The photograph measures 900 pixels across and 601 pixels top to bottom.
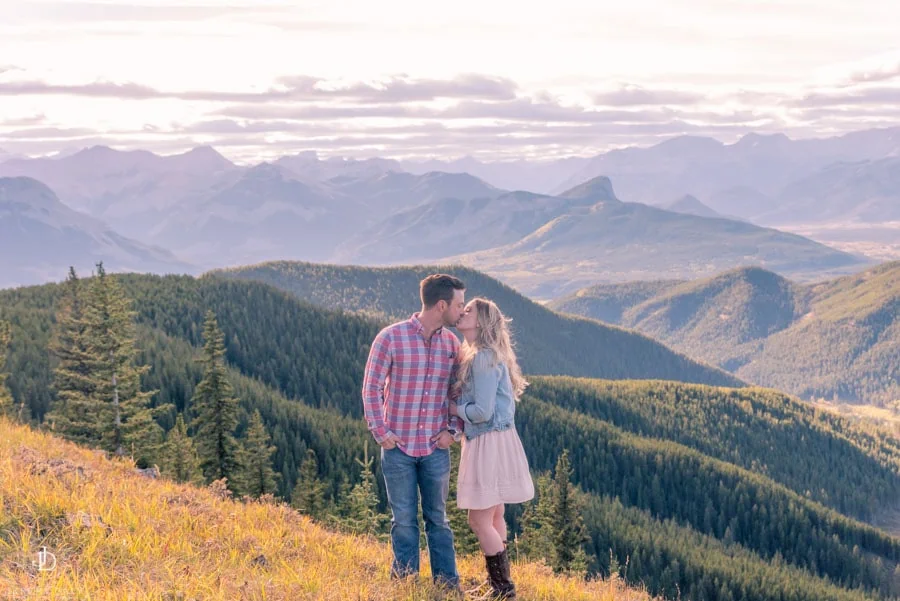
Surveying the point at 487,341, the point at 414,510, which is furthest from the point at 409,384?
the point at 414,510

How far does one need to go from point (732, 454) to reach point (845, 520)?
46.4m

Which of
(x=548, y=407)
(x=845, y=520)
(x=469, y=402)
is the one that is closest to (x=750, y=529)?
(x=845, y=520)

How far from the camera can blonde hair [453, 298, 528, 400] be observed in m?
12.0

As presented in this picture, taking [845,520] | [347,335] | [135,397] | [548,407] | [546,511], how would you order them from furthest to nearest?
[347,335]
[548,407]
[845,520]
[546,511]
[135,397]

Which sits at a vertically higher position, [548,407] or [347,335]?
[347,335]

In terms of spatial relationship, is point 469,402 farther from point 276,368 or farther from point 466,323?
point 276,368

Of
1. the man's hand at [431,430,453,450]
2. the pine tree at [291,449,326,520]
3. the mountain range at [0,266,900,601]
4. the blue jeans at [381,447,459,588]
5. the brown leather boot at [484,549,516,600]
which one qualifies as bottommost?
the mountain range at [0,266,900,601]

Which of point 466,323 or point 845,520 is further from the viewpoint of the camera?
point 845,520

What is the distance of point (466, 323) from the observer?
1208 centimetres

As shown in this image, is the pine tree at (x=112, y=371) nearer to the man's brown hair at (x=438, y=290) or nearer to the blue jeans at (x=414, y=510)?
the blue jeans at (x=414, y=510)

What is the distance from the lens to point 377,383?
11883 mm

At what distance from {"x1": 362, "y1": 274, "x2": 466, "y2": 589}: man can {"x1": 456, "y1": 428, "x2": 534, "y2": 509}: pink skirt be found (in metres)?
0.33

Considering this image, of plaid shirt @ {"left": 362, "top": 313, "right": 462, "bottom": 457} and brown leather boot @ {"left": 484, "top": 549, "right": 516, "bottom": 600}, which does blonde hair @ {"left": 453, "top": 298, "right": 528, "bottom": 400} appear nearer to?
plaid shirt @ {"left": 362, "top": 313, "right": 462, "bottom": 457}

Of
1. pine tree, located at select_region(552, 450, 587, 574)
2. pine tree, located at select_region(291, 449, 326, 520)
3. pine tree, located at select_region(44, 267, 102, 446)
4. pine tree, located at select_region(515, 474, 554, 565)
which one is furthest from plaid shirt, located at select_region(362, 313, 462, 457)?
pine tree, located at select_region(552, 450, 587, 574)
